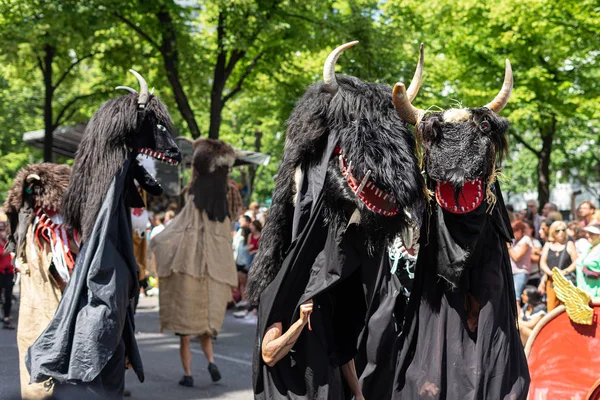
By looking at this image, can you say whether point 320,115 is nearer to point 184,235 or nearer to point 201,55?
point 184,235

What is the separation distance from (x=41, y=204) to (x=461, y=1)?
1508 cm

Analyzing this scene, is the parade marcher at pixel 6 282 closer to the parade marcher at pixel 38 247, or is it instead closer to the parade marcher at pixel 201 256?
the parade marcher at pixel 201 256

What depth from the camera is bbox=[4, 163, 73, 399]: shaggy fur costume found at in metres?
5.46

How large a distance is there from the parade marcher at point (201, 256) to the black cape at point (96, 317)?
296 cm

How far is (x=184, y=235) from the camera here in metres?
8.09

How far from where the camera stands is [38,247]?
5.68 metres

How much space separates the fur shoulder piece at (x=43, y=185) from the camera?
19.1 ft

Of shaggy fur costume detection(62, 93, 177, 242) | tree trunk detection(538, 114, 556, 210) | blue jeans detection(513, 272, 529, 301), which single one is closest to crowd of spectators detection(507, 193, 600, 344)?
blue jeans detection(513, 272, 529, 301)

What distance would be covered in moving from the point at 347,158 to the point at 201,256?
4.42 meters

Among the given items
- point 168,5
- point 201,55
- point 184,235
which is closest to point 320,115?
point 184,235

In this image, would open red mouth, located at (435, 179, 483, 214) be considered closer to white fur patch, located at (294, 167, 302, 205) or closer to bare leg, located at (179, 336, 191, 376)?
white fur patch, located at (294, 167, 302, 205)

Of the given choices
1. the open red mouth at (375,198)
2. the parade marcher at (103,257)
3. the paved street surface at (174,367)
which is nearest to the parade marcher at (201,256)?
the paved street surface at (174,367)

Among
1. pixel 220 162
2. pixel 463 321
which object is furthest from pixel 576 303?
pixel 220 162

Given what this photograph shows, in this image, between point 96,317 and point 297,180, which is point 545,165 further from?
point 297,180
